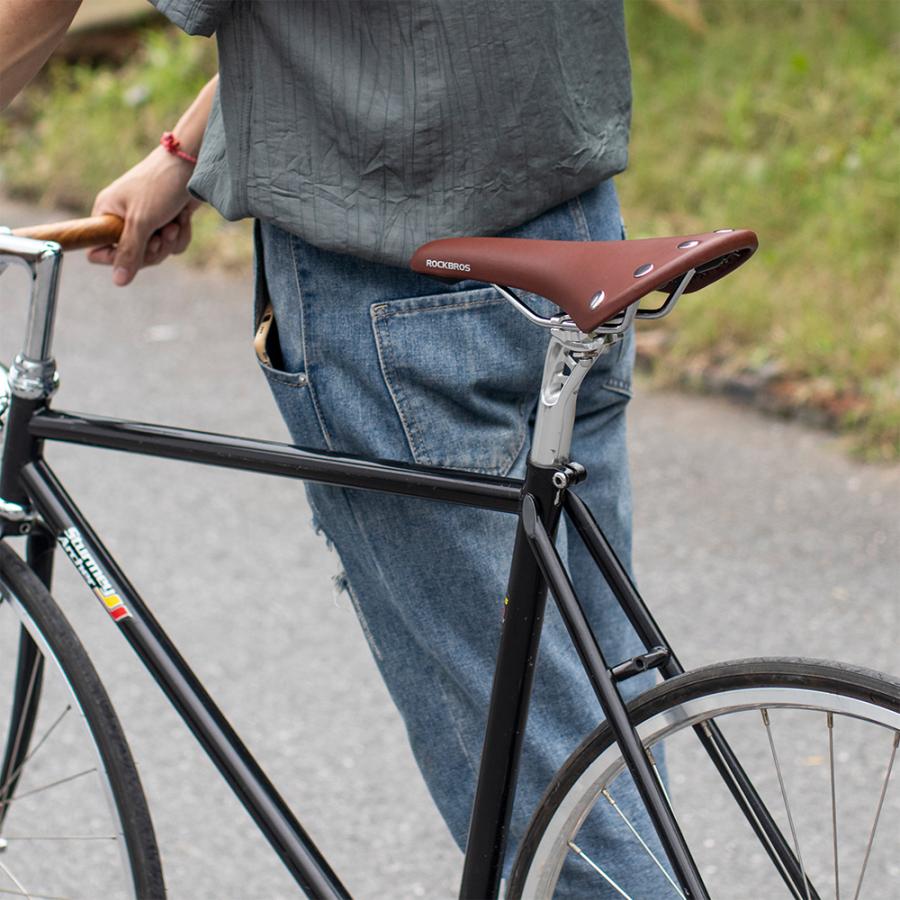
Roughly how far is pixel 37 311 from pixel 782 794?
0.97 m

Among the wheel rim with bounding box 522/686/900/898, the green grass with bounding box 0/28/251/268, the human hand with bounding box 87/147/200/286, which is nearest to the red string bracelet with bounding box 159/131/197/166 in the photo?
the human hand with bounding box 87/147/200/286

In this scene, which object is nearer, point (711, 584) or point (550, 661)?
point (550, 661)

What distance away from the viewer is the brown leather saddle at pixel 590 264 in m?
1.17

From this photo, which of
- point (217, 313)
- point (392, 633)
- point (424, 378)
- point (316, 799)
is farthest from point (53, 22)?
point (217, 313)

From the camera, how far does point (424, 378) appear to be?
1424 mm

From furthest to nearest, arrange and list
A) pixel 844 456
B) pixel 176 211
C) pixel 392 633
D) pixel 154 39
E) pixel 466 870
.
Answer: pixel 154 39 → pixel 844 456 → pixel 176 211 → pixel 392 633 → pixel 466 870

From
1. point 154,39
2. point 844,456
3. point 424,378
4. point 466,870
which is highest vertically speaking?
point 154,39

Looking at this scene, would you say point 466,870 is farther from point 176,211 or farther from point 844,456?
point 844,456

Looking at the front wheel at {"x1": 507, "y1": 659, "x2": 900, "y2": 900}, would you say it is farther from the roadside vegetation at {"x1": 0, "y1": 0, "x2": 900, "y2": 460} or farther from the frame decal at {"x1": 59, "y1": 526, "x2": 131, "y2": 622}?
the roadside vegetation at {"x1": 0, "y1": 0, "x2": 900, "y2": 460}

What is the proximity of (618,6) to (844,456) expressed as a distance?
2.49 m

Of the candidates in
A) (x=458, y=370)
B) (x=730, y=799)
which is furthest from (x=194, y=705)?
(x=730, y=799)

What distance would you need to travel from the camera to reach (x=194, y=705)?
1.54 metres

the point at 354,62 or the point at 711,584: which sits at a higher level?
the point at 711,584

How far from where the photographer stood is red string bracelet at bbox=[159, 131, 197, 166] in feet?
5.49
